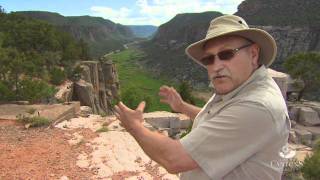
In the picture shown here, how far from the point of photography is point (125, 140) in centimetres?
1127

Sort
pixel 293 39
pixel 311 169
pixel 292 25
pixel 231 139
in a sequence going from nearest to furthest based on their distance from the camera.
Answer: pixel 231 139, pixel 311 169, pixel 293 39, pixel 292 25

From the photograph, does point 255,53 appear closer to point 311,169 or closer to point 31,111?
point 311,169

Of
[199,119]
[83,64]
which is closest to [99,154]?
[199,119]

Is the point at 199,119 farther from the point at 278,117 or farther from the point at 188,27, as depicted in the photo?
the point at 188,27

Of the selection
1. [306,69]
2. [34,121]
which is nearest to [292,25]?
[306,69]

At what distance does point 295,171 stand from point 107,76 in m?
31.7

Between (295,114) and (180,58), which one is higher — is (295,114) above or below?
above

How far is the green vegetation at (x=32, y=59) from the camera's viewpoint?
22516 mm

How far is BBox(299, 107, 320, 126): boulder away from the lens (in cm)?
2755

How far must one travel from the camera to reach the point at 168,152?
2.30 metres

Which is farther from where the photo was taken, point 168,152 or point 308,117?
point 308,117

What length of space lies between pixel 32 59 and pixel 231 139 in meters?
32.9

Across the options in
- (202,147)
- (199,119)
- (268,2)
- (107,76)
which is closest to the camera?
(202,147)

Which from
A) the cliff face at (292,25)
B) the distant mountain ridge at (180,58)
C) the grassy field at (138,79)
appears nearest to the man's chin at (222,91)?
the grassy field at (138,79)
